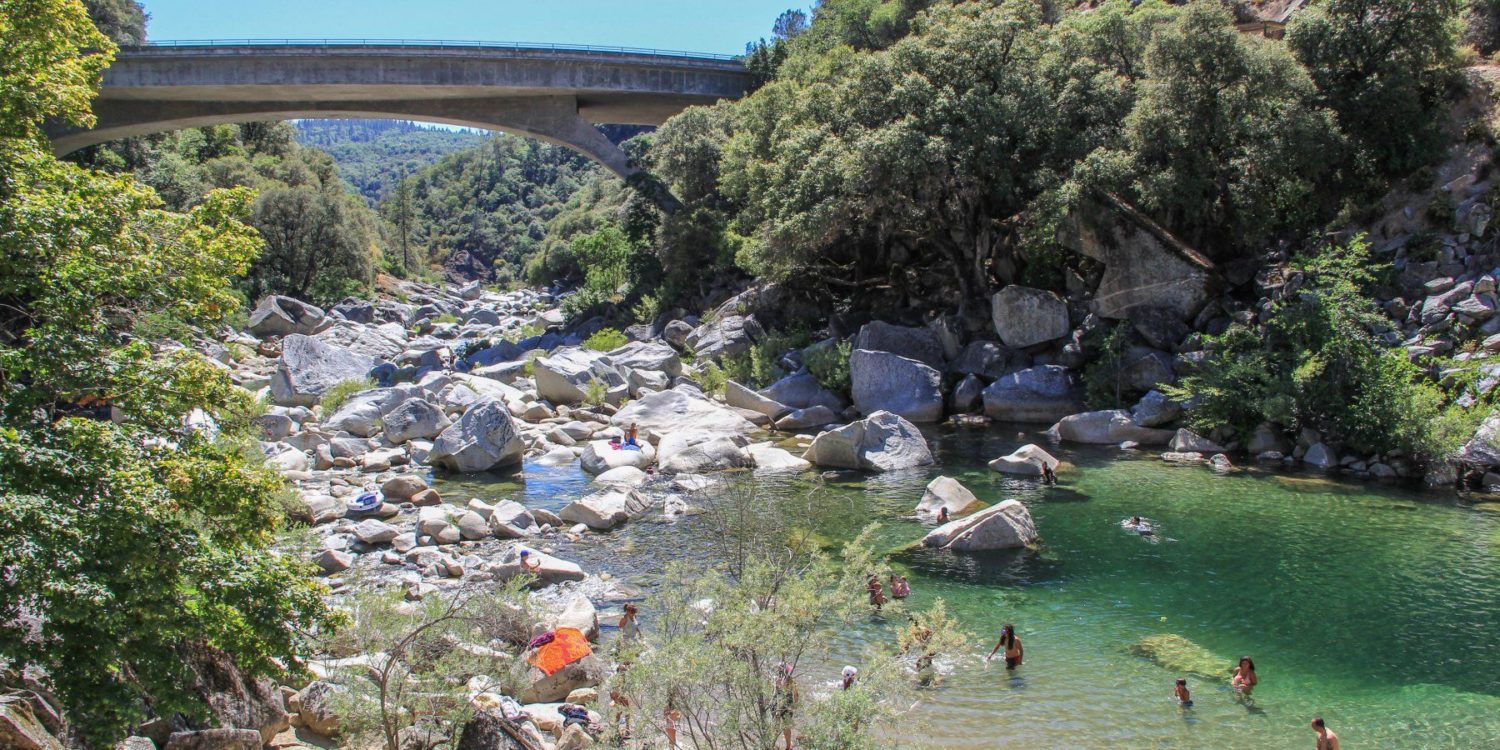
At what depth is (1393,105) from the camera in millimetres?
26922

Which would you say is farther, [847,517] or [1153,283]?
[1153,283]

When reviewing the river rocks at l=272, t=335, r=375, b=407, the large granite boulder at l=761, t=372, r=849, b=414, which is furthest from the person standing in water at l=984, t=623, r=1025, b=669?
the river rocks at l=272, t=335, r=375, b=407

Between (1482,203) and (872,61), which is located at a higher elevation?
(872,61)

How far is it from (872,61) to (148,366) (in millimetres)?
28441

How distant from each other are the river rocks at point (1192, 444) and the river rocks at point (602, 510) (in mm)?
14261

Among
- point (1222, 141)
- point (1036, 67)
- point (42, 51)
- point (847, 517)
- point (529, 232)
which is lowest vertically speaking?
point (847, 517)

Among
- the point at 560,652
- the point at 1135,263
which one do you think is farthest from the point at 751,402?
the point at 560,652

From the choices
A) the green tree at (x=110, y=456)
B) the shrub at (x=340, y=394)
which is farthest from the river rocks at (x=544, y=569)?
the shrub at (x=340, y=394)

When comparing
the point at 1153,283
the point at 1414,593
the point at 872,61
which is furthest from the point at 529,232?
the point at 1414,593

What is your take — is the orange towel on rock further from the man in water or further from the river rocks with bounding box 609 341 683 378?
the river rocks with bounding box 609 341 683 378

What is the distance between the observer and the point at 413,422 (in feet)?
81.9

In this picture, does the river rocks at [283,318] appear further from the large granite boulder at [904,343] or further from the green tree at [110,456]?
the green tree at [110,456]

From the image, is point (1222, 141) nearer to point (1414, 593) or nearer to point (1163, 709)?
point (1414, 593)

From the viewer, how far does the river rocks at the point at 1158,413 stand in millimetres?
25359
